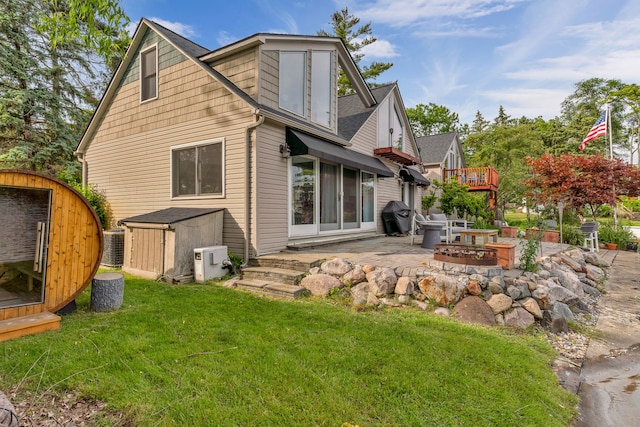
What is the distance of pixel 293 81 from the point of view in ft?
26.3

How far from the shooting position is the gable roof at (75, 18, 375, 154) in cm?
690

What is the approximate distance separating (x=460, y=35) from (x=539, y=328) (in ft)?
33.5

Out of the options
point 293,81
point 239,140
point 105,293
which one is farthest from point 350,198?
point 105,293

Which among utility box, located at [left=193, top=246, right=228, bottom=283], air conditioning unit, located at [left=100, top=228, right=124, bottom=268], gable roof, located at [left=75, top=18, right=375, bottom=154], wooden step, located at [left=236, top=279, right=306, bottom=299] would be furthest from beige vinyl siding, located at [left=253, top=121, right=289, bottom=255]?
air conditioning unit, located at [left=100, top=228, right=124, bottom=268]

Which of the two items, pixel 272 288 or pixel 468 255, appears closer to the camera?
pixel 468 255

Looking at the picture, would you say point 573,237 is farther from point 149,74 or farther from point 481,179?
point 149,74

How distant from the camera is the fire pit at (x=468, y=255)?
503cm

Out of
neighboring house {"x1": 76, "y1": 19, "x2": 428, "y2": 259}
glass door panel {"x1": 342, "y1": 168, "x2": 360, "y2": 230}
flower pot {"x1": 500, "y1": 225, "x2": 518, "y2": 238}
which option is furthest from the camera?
flower pot {"x1": 500, "y1": 225, "x2": 518, "y2": 238}

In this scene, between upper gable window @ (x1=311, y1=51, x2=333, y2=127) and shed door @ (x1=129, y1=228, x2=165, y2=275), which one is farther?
upper gable window @ (x1=311, y1=51, x2=333, y2=127)

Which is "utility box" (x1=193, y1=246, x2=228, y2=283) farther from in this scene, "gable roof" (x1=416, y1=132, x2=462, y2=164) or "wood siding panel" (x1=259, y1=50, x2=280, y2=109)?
"gable roof" (x1=416, y1=132, x2=462, y2=164)

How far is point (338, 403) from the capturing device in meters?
2.37

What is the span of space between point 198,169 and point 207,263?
258 cm

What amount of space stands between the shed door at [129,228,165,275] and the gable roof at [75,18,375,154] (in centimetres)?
329

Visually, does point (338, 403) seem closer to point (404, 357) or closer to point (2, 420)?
point (404, 357)
